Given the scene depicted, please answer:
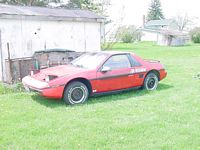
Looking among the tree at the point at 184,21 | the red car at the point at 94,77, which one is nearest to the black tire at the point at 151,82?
the red car at the point at 94,77

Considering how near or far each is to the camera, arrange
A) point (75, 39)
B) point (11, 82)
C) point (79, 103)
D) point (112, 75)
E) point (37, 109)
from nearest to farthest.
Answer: point (37, 109), point (79, 103), point (112, 75), point (11, 82), point (75, 39)

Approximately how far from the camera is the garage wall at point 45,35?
1129cm

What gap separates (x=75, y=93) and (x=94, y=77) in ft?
2.25

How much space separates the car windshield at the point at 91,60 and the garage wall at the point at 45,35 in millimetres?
3670

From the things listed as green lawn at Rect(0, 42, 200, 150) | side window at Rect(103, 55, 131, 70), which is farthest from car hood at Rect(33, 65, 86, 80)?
side window at Rect(103, 55, 131, 70)

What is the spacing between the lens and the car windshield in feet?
27.2

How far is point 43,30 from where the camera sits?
1212 cm

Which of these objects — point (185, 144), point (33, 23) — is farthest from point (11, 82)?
point (185, 144)

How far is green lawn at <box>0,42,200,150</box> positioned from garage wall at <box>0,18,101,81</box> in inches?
124

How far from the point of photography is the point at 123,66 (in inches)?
340

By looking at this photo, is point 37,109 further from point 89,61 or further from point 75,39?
point 75,39

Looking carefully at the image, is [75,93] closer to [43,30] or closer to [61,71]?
[61,71]

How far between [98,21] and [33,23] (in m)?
3.28

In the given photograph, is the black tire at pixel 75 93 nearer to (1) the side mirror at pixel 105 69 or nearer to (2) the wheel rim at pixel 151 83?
(1) the side mirror at pixel 105 69
